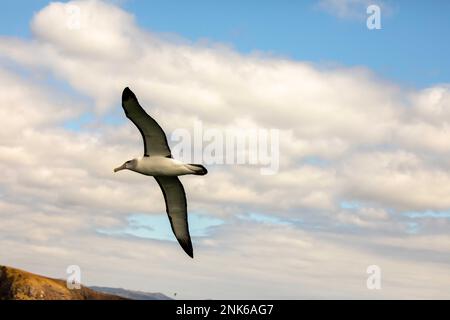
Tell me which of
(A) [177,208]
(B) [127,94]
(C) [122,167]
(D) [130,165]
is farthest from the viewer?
(A) [177,208]

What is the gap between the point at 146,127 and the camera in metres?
36.3

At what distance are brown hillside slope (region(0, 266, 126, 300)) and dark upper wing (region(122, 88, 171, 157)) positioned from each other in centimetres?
919

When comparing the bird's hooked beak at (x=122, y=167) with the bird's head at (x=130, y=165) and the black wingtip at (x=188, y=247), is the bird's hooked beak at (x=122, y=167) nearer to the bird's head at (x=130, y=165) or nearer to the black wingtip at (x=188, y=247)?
the bird's head at (x=130, y=165)

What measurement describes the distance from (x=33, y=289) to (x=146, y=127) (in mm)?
12609

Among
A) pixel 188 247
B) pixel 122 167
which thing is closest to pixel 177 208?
pixel 188 247

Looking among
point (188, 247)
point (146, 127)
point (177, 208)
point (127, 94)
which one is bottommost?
point (188, 247)

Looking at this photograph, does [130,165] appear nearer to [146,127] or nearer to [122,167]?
[122,167]

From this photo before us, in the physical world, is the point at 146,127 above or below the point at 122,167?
above

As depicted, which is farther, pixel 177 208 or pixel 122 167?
pixel 177 208

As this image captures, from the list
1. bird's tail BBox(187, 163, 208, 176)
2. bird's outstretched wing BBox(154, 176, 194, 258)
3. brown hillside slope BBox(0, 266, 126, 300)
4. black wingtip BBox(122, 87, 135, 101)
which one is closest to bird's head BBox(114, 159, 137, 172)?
bird's outstretched wing BBox(154, 176, 194, 258)

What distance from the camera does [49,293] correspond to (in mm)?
40906
